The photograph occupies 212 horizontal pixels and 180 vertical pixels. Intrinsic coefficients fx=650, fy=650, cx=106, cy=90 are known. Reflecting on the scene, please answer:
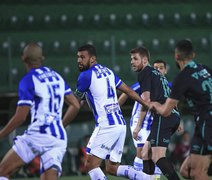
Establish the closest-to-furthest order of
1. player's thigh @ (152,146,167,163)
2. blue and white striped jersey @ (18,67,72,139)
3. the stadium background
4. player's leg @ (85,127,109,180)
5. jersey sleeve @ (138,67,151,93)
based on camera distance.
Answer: blue and white striped jersey @ (18,67,72,139)
player's leg @ (85,127,109,180)
player's thigh @ (152,146,167,163)
jersey sleeve @ (138,67,151,93)
the stadium background

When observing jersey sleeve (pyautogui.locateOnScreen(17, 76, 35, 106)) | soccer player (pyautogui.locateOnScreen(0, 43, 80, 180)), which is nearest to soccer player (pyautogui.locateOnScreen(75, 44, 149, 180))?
soccer player (pyautogui.locateOnScreen(0, 43, 80, 180))

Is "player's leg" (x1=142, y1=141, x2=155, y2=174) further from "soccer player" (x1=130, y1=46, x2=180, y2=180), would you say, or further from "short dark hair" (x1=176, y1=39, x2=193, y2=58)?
"short dark hair" (x1=176, y1=39, x2=193, y2=58)

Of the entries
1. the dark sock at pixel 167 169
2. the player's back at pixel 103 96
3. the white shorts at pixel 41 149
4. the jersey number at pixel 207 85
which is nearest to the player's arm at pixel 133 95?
the player's back at pixel 103 96

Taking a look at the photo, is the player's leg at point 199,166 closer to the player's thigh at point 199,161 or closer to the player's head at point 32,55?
the player's thigh at point 199,161

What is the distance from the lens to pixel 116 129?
898cm

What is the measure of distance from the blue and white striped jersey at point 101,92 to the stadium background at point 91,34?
827 cm

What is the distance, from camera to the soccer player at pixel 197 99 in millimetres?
7703

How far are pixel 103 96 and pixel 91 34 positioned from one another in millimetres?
11129

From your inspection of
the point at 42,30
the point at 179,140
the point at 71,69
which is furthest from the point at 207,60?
the point at 42,30

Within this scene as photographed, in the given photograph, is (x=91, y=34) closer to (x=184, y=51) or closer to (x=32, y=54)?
(x=184, y=51)

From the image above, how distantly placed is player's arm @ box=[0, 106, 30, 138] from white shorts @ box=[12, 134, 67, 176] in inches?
11.9

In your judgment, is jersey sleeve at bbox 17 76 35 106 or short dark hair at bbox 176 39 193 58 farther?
short dark hair at bbox 176 39 193 58

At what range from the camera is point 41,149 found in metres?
7.20

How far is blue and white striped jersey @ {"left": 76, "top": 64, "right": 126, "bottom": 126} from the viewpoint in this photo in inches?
350
